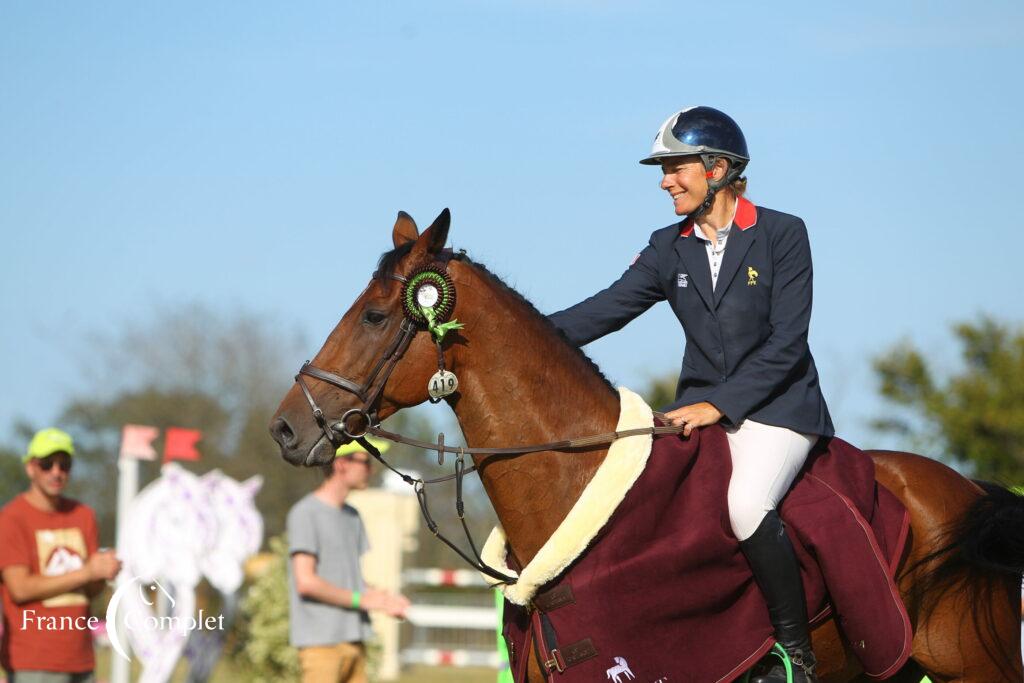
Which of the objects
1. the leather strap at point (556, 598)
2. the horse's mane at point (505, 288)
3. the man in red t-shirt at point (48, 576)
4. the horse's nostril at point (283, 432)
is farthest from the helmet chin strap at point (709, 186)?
the man in red t-shirt at point (48, 576)

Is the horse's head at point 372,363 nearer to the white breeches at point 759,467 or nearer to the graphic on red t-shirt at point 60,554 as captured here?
the white breeches at point 759,467

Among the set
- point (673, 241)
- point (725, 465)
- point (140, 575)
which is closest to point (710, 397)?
point (725, 465)

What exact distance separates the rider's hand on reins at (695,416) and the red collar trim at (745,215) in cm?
77

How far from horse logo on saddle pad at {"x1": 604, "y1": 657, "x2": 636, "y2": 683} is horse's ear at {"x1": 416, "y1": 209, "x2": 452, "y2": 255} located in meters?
1.68

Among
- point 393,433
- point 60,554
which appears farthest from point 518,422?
point 60,554

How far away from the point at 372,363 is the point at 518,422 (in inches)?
23.8

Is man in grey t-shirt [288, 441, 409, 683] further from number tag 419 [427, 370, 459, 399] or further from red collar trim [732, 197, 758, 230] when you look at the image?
red collar trim [732, 197, 758, 230]

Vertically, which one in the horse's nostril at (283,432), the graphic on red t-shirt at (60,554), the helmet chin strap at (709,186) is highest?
the helmet chin strap at (709,186)

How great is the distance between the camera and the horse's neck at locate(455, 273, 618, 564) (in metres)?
4.59

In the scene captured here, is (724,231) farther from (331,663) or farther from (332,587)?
(331,663)

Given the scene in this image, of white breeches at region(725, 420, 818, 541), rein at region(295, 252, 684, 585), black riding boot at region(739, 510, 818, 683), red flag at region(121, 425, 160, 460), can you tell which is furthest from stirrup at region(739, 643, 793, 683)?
red flag at region(121, 425, 160, 460)

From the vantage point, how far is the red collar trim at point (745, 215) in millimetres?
4984

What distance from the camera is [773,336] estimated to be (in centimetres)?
485

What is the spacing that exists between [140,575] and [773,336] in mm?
7772
